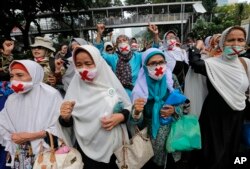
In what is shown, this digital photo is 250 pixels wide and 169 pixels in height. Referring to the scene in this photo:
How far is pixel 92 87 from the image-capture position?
2469 millimetres

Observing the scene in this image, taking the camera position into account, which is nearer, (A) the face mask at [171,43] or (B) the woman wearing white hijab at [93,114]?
(B) the woman wearing white hijab at [93,114]

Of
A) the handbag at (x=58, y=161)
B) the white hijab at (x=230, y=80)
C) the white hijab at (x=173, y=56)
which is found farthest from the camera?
the white hijab at (x=173, y=56)

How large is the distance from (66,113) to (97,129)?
0.33 metres

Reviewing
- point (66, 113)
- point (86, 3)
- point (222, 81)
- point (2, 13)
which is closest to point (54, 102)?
point (66, 113)

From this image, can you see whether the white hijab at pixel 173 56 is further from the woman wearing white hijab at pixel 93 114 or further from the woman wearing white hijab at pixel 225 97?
the woman wearing white hijab at pixel 93 114

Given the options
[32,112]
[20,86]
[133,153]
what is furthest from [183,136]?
[20,86]

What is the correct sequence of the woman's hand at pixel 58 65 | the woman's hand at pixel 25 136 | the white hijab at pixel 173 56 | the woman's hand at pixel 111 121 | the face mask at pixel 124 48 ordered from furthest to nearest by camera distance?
1. the white hijab at pixel 173 56
2. the face mask at pixel 124 48
3. the woman's hand at pixel 58 65
4. the woman's hand at pixel 25 136
5. the woman's hand at pixel 111 121

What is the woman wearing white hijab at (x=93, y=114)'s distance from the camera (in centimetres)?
238

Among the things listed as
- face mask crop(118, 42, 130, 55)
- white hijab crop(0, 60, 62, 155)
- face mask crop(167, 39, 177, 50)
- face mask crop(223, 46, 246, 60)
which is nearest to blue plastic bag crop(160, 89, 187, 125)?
face mask crop(223, 46, 246, 60)

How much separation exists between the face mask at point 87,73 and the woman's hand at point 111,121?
1.30 feet

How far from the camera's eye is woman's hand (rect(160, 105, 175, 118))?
2.64 meters

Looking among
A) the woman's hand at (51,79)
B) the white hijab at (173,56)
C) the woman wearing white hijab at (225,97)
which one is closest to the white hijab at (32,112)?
the woman's hand at (51,79)

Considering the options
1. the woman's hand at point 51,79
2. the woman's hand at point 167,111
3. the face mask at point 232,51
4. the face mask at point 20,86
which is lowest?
the woman's hand at point 167,111

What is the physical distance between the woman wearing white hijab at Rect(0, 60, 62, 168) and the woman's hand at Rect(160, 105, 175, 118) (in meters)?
1.06
